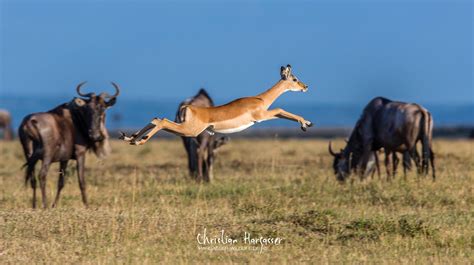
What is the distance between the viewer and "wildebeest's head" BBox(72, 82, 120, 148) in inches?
536

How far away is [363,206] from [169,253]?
390 centimetres

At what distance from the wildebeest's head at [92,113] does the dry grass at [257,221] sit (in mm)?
921

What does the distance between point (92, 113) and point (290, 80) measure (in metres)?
3.65

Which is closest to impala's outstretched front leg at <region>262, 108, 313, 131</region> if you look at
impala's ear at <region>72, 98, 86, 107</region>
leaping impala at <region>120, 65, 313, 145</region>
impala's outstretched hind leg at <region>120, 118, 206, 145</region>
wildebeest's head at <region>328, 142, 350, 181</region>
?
leaping impala at <region>120, 65, 313, 145</region>

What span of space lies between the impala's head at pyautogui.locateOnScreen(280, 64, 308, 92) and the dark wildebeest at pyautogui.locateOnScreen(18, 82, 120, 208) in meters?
3.32

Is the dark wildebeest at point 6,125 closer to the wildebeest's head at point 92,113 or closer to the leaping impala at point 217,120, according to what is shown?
the wildebeest's head at point 92,113

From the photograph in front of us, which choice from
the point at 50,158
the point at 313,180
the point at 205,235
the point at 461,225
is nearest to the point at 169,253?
the point at 205,235

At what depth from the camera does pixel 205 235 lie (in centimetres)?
1005

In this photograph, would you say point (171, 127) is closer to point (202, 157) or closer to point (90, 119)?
point (90, 119)

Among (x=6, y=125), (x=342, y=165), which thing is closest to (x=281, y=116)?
(x=342, y=165)

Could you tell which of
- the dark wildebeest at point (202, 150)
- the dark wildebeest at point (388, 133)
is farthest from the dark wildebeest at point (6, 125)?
the dark wildebeest at point (388, 133)

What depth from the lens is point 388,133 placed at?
52.2 feet

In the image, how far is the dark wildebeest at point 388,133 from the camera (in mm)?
Answer: 15641

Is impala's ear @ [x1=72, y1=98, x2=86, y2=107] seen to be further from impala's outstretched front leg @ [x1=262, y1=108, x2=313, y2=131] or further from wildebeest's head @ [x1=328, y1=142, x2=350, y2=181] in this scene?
wildebeest's head @ [x1=328, y1=142, x2=350, y2=181]
